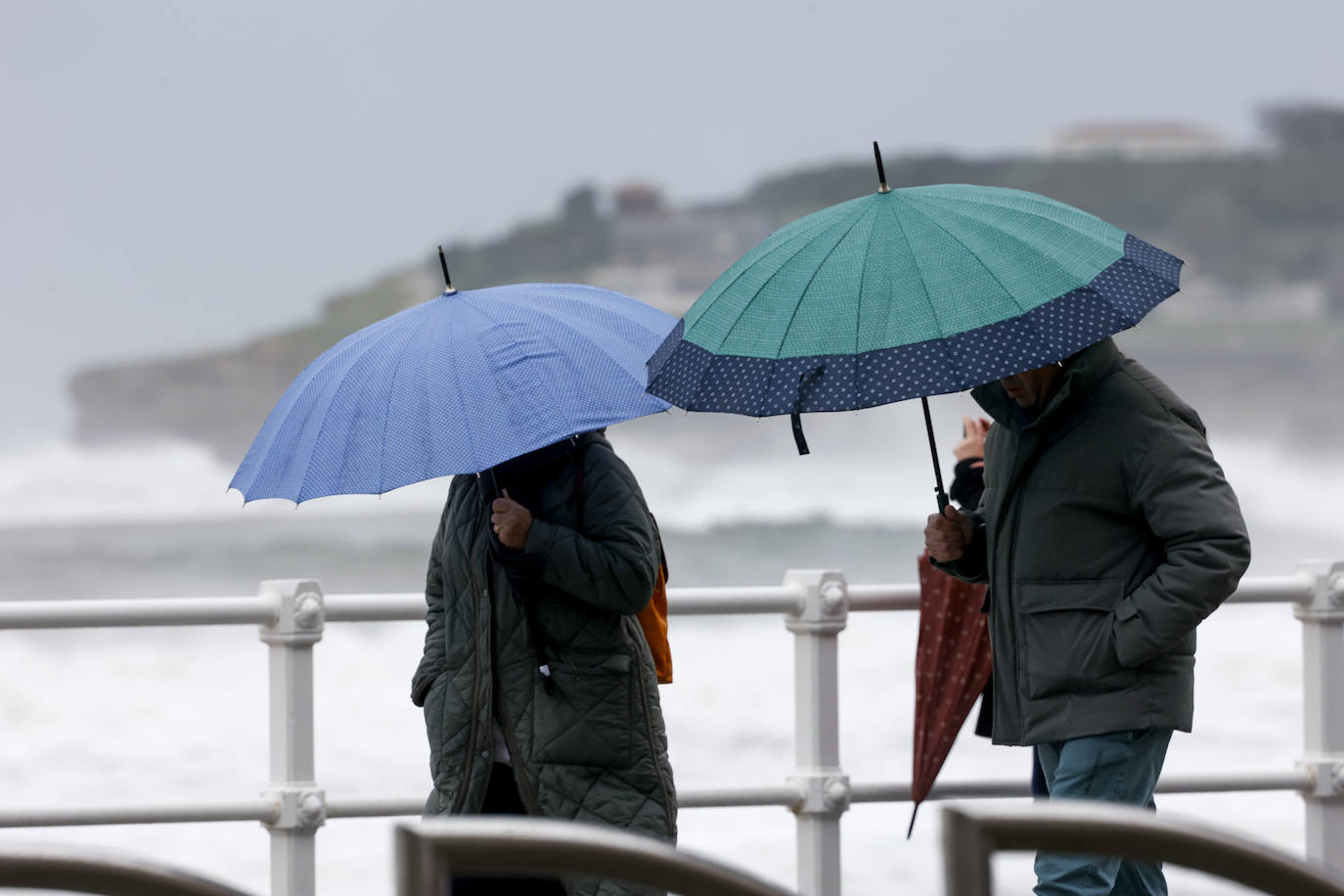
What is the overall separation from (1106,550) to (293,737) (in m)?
1.76

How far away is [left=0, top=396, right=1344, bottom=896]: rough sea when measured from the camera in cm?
1363

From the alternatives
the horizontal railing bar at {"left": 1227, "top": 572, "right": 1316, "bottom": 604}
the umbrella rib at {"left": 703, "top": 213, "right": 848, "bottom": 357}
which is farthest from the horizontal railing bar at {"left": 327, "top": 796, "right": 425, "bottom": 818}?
the horizontal railing bar at {"left": 1227, "top": 572, "right": 1316, "bottom": 604}

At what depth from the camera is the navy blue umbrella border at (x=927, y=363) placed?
263cm

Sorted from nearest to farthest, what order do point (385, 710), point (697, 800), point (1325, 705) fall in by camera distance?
1. point (697, 800)
2. point (1325, 705)
3. point (385, 710)

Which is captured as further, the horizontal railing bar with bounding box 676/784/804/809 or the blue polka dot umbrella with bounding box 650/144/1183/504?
the horizontal railing bar with bounding box 676/784/804/809

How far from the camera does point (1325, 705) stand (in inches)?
A: 161

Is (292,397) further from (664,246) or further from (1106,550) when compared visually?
(664,246)

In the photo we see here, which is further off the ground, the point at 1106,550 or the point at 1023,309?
the point at 1023,309

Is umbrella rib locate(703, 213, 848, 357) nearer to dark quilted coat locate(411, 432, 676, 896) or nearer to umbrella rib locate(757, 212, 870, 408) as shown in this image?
umbrella rib locate(757, 212, 870, 408)

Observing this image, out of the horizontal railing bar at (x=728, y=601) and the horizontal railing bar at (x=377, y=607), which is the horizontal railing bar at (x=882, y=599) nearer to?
the horizontal railing bar at (x=728, y=601)

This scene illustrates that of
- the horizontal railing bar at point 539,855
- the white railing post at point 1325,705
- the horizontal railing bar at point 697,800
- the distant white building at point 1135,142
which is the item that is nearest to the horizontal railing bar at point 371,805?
the horizontal railing bar at point 697,800

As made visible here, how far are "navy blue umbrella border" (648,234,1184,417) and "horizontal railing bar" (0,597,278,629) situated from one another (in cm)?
127

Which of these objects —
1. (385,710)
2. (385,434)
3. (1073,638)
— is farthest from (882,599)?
(385,710)

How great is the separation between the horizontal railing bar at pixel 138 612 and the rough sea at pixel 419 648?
4.09 metres
